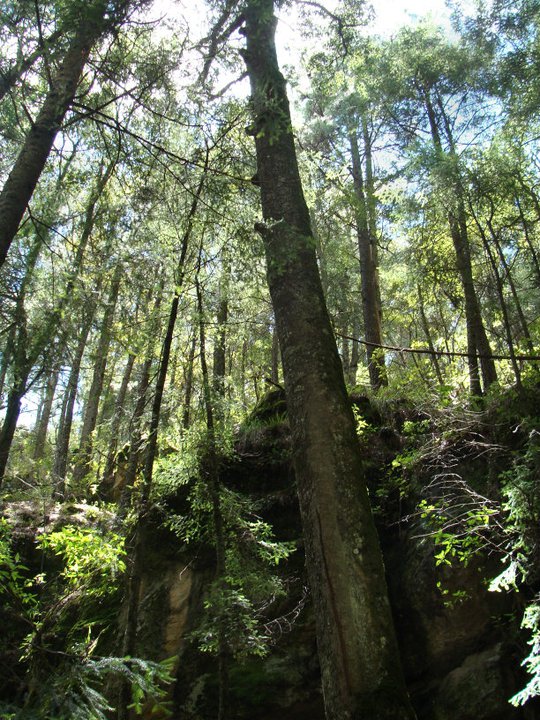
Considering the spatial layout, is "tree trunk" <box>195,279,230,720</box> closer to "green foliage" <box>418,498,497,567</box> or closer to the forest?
the forest

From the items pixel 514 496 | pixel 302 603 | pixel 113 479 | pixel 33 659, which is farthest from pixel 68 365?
pixel 113 479

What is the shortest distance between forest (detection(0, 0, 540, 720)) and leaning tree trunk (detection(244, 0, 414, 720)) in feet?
0.06

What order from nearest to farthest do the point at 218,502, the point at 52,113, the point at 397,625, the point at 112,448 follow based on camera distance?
the point at 52,113, the point at 397,625, the point at 218,502, the point at 112,448

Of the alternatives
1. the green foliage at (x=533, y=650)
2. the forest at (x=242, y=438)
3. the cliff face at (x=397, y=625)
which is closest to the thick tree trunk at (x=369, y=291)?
the forest at (x=242, y=438)

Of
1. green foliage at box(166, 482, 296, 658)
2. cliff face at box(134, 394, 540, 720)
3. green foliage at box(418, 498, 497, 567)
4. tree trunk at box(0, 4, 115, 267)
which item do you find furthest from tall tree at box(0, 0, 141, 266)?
cliff face at box(134, 394, 540, 720)

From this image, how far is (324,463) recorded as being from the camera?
3.32 m

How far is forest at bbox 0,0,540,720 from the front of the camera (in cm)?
335

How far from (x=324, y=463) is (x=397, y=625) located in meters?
3.23

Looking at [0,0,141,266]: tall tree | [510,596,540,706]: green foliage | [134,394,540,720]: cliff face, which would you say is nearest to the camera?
[510,596,540,706]: green foliage

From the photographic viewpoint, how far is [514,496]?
410 cm

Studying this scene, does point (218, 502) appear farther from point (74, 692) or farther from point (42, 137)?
point (42, 137)

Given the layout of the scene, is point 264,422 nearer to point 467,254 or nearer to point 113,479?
point 113,479

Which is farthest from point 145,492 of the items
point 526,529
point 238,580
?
point 526,529

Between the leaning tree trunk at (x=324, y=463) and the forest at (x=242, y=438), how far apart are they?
0.06 ft
